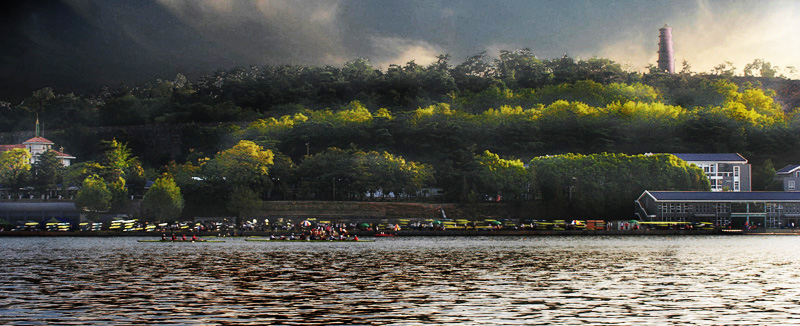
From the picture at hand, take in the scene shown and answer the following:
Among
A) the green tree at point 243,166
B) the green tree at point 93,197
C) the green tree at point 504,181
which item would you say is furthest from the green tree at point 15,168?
the green tree at point 504,181

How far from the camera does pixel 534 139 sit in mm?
174625

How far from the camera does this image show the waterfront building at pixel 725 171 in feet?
516

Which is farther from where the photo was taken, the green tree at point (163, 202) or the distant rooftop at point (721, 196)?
the distant rooftop at point (721, 196)

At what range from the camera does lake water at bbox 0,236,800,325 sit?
37.7 metres

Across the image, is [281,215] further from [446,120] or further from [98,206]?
[446,120]

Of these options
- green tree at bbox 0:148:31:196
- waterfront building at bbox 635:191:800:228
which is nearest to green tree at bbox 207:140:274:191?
green tree at bbox 0:148:31:196

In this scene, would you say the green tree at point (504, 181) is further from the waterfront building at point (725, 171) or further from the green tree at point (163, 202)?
the green tree at point (163, 202)

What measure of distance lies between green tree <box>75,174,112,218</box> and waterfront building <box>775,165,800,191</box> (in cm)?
11571

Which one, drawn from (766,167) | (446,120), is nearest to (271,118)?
(446,120)

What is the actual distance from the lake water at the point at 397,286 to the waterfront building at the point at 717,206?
4758cm

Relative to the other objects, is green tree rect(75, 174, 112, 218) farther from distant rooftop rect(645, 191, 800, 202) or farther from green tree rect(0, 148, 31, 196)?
distant rooftop rect(645, 191, 800, 202)

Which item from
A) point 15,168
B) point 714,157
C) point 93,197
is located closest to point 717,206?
point 714,157

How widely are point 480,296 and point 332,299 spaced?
25.3 ft

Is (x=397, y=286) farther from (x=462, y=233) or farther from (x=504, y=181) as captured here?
(x=504, y=181)
